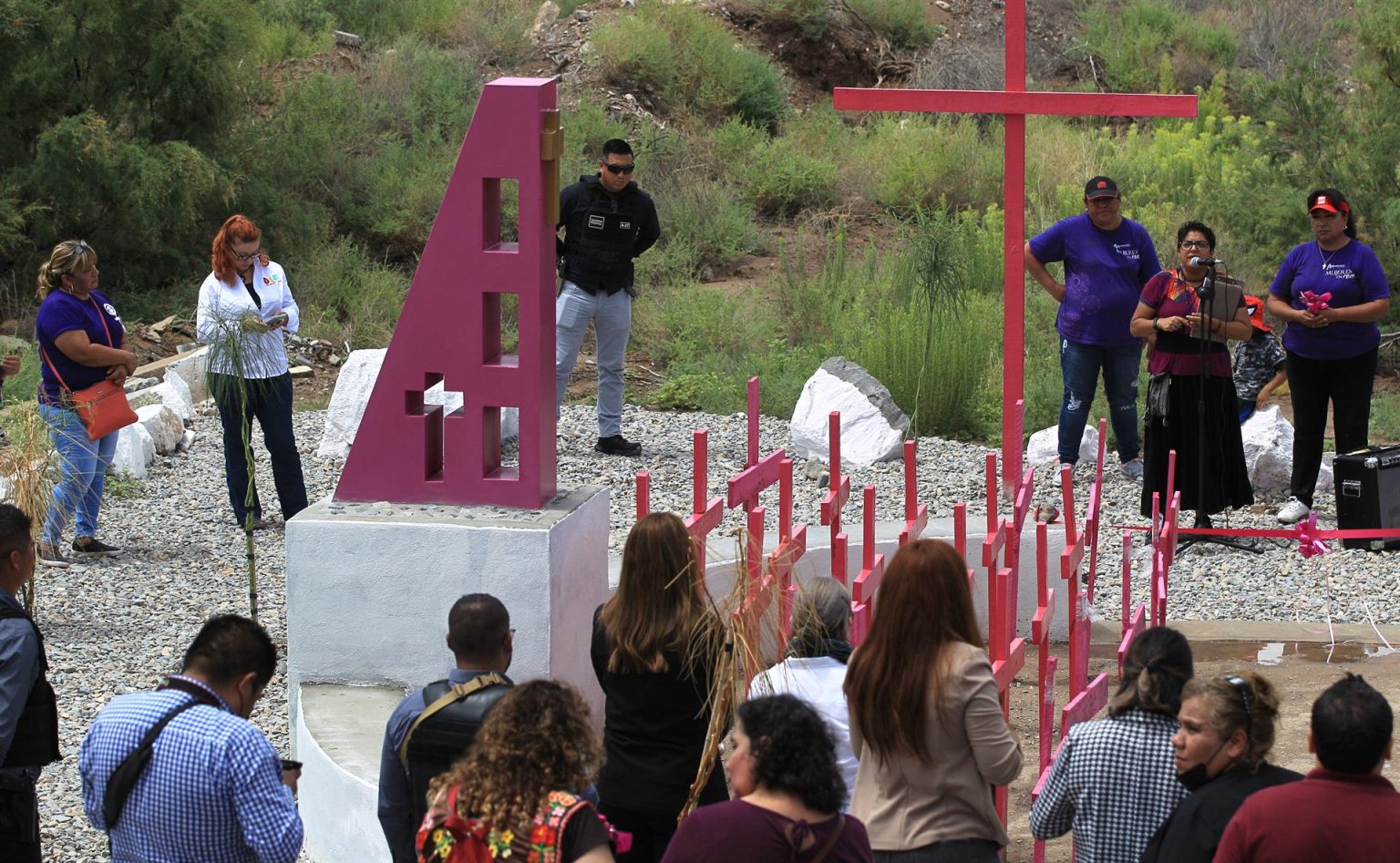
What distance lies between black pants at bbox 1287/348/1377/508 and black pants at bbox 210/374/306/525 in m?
4.89

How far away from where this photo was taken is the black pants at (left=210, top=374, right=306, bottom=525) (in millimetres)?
7957

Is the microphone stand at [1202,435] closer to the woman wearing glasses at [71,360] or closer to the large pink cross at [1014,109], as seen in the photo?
the large pink cross at [1014,109]

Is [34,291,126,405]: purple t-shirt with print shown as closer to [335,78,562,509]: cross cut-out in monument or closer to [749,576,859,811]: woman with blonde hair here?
[335,78,562,509]: cross cut-out in monument

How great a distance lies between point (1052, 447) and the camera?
964 centimetres

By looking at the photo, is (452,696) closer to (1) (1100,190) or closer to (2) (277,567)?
(2) (277,567)

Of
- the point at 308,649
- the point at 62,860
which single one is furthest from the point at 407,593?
the point at 62,860

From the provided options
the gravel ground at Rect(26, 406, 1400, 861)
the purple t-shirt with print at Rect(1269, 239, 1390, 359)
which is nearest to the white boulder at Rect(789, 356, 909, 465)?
the gravel ground at Rect(26, 406, 1400, 861)

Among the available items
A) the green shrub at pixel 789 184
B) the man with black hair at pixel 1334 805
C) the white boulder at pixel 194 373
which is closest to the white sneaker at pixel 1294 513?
the man with black hair at pixel 1334 805

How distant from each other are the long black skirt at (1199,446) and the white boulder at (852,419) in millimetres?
1834

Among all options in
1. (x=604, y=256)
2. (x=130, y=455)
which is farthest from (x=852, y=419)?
(x=130, y=455)

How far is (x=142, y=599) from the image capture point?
7.29 m

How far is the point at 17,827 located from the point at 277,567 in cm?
389

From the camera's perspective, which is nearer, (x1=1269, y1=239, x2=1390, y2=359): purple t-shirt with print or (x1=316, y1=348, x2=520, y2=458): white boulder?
(x1=1269, y1=239, x2=1390, y2=359): purple t-shirt with print

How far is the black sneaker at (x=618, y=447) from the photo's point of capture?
9539mm
